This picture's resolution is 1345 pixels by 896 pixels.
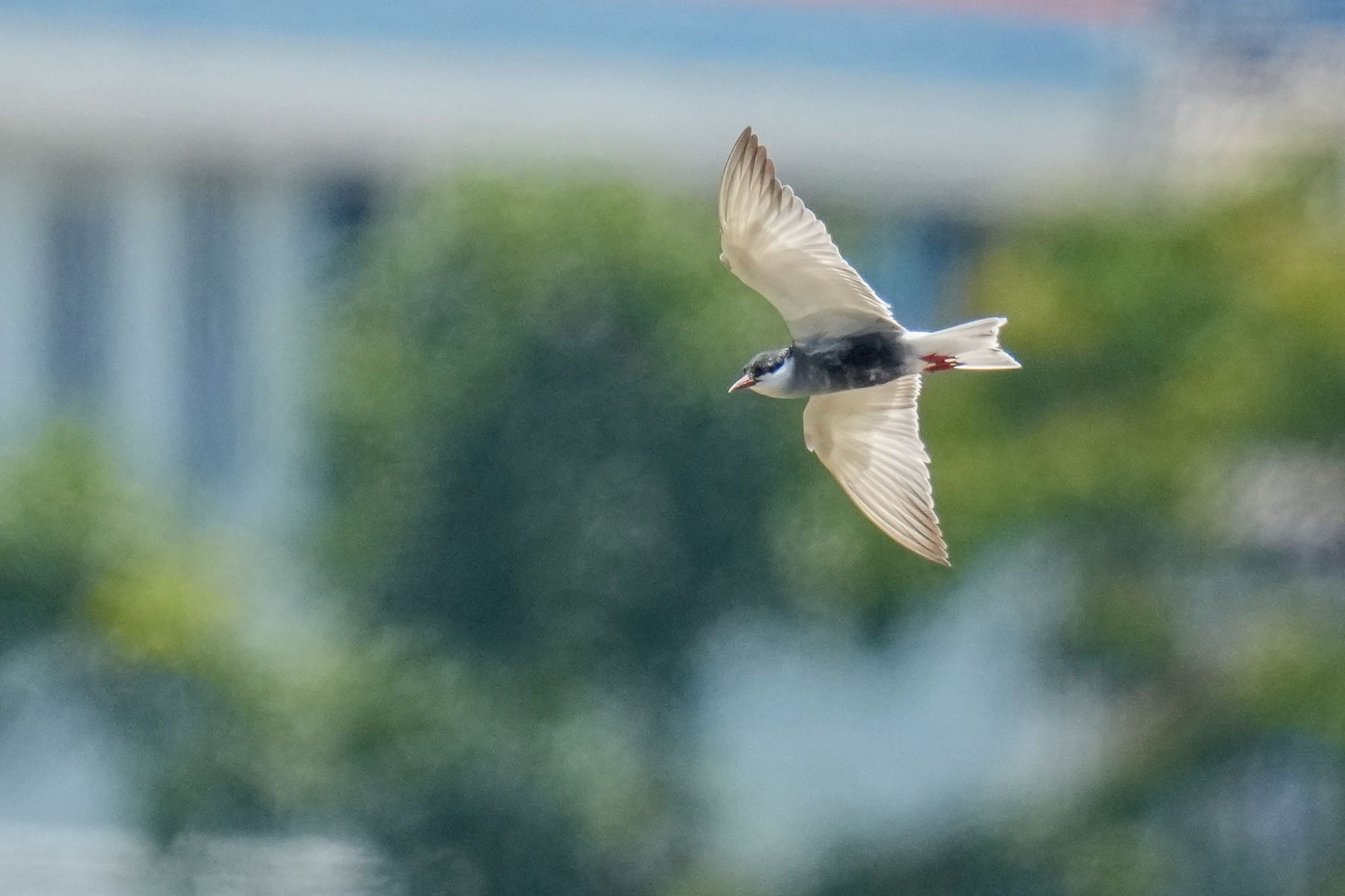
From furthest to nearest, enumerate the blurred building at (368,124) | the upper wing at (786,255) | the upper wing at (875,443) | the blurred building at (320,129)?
the blurred building at (320,129)
the blurred building at (368,124)
the upper wing at (875,443)
the upper wing at (786,255)

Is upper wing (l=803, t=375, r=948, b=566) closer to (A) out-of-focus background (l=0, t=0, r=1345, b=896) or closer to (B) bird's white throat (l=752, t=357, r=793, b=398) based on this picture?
(B) bird's white throat (l=752, t=357, r=793, b=398)

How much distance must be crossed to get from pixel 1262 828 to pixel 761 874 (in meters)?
3.87

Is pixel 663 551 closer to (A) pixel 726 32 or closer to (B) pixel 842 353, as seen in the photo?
(A) pixel 726 32

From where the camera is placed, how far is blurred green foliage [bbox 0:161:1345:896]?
21.7m

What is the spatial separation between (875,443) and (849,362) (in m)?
0.64

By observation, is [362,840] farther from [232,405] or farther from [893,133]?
[893,133]

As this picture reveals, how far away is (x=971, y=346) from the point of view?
22.1 ft

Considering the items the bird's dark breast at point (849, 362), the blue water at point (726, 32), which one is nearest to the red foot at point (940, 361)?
the bird's dark breast at point (849, 362)

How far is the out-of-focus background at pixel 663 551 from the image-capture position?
2181 centimetres

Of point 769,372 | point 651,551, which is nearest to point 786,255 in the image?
point 769,372

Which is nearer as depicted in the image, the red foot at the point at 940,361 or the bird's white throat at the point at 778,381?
the red foot at the point at 940,361

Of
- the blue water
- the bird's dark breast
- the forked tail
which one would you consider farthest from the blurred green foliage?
the forked tail

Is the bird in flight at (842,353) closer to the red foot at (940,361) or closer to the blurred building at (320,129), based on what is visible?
the red foot at (940,361)

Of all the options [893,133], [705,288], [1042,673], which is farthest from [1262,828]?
[893,133]
